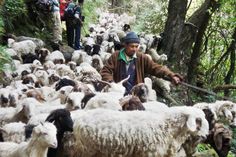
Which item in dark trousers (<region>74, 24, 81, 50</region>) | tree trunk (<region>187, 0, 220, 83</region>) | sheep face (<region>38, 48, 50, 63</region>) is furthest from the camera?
dark trousers (<region>74, 24, 81, 50</region>)

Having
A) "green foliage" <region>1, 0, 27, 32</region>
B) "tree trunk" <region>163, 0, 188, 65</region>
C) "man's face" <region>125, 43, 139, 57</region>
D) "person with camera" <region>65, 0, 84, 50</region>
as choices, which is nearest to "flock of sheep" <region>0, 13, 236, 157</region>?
"man's face" <region>125, 43, 139, 57</region>

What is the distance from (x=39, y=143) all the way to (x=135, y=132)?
116 centimetres

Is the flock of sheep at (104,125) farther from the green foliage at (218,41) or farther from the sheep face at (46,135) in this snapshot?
the green foliage at (218,41)

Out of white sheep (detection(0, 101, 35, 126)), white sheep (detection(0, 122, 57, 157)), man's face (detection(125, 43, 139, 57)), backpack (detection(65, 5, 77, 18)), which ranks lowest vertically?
white sheep (detection(0, 101, 35, 126))

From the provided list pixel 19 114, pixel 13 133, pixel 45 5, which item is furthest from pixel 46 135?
pixel 45 5

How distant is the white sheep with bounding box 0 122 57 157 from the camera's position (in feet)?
17.4

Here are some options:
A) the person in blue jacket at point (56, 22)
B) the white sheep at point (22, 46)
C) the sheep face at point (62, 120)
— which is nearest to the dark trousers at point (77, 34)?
the person in blue jacket at point (56, 22)

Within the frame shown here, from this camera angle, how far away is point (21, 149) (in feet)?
18.5

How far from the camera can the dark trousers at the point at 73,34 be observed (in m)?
17.1

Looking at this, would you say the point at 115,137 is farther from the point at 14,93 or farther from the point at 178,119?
the point at 14,93

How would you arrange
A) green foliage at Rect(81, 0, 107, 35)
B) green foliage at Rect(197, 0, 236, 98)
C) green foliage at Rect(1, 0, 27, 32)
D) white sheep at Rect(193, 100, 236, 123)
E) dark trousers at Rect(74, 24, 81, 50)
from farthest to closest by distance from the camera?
green foliage at Rect(81, 0, 107, 35), dark trousers at Rect(74, 24, 81, 50), green foliage at Rect(197, 0, 236, 98), green foliage at Rect(1, 0, 27, 32), white sheep at Rect(193, 100, 236, 123)

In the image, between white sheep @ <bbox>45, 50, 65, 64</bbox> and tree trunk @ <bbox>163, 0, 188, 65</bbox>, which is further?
tree trunk @ <bbox>163, 0, 188, 65</bbox>

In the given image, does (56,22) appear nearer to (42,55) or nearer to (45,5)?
(45,5)

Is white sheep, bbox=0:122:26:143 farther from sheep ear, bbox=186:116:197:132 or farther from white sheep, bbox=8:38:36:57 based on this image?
white sheep, bbox=8:38:36:57
